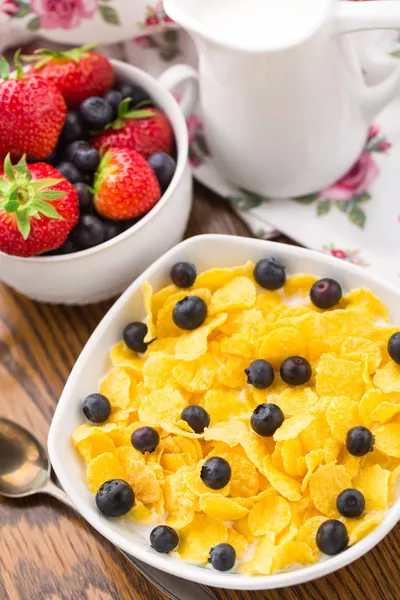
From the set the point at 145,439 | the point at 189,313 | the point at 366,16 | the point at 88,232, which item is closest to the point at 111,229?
the point at 88,232

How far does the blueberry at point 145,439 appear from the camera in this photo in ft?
2.54

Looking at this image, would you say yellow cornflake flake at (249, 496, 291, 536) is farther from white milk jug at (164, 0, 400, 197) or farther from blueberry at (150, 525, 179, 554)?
white milk jug at (164, 0, 400, 197)

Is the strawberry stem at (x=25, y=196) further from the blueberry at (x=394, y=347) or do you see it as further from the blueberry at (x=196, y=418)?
the blueberry at (x=394, y=347)

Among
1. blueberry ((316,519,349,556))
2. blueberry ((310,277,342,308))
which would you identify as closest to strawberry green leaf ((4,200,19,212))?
blueberry ((310,277,342,308))

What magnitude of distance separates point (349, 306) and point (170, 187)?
0.23m

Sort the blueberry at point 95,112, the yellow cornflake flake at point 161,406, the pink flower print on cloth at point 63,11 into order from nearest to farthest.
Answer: the yellow cornflake flake at point 161,406 → the blueberry at point 95,112 → the pink flower print on cloth at point 63,11

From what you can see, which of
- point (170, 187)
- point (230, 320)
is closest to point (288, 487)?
point (230, 320)

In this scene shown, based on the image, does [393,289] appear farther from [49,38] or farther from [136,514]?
[49,38]

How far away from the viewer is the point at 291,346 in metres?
0.80

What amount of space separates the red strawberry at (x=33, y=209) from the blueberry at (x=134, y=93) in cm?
16

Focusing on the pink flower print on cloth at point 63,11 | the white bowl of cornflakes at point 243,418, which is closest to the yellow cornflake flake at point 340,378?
the white bowl of cornflakes at point 243,418

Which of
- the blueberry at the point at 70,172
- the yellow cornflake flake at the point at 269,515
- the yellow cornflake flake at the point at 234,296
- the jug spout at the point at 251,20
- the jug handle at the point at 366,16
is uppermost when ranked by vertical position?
the jug handle at the point at 366,16

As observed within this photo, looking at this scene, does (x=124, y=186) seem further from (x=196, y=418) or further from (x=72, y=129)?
(x=196, y=418)

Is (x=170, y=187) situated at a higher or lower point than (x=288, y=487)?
higher
